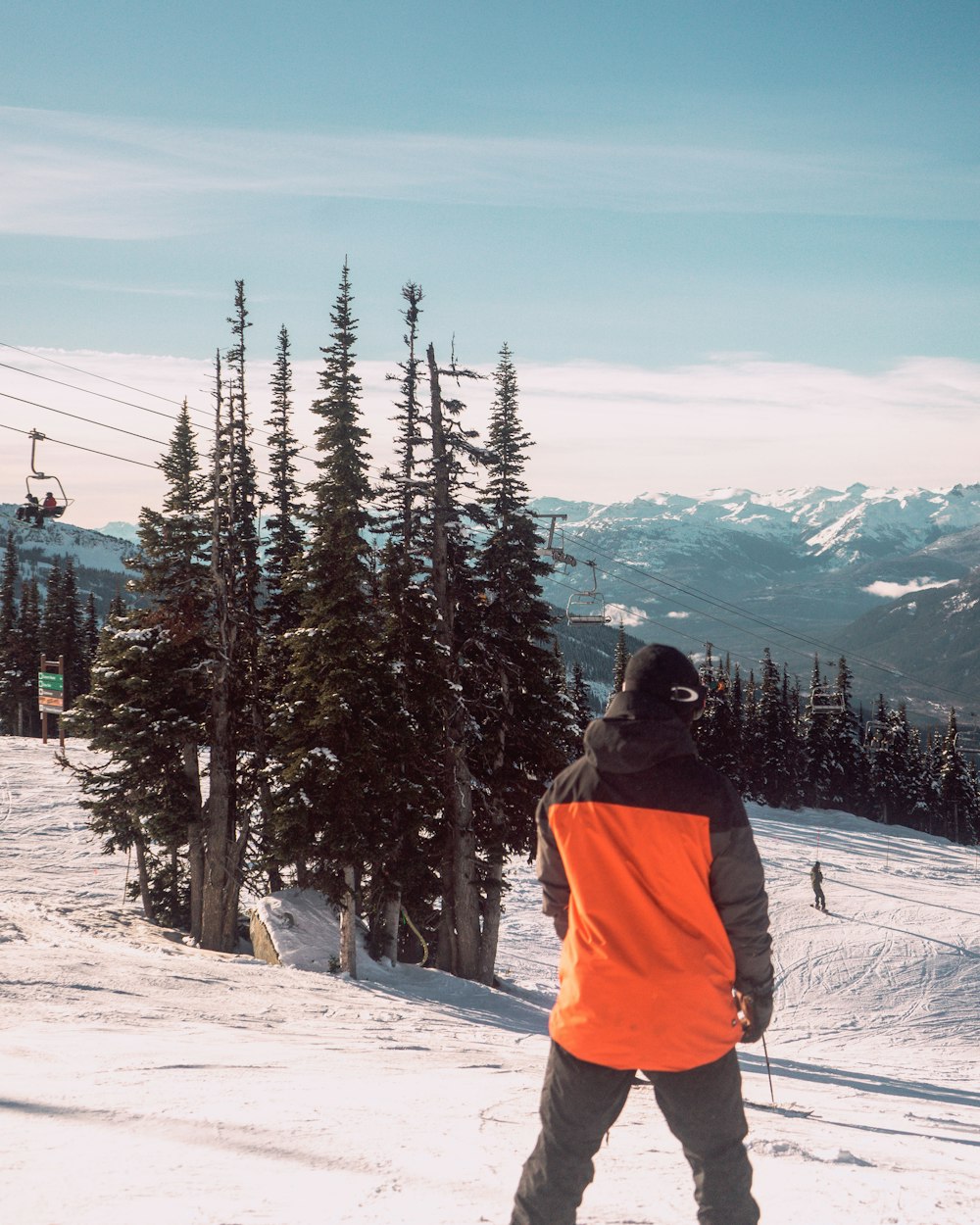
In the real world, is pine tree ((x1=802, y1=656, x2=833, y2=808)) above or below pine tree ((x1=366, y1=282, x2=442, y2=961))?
below

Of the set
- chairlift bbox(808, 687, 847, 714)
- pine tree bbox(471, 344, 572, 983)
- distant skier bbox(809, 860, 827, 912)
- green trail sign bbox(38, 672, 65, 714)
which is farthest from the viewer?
green trail sign bbox(38, 672, 65, 714)

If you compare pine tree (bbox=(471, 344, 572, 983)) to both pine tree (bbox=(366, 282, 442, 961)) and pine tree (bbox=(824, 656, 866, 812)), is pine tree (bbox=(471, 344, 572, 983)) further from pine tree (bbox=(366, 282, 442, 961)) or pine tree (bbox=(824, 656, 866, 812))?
pine tree (bbox=(824, 656, 866, 812))

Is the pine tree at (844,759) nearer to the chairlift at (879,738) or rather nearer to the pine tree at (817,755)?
the pine tree at (817,755)

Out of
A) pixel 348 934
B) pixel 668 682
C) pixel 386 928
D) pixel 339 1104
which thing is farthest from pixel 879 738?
pixel 668 682

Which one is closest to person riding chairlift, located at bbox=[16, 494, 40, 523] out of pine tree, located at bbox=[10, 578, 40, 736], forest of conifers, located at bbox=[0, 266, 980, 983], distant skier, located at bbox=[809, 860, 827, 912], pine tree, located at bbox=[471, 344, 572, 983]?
forest of conifers, located at bbox=[0, 266, 980, 983]

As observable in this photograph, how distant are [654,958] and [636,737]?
0.90m

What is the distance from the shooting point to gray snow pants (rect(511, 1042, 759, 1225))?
383cm

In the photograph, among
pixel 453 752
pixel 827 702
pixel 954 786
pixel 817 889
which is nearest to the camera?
pixel 453 752

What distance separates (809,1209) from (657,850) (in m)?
2.67

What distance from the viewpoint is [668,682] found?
4.07m

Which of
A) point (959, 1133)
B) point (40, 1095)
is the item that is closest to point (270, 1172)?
point (40, 1095)

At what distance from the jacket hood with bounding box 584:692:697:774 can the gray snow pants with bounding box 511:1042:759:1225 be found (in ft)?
4.06

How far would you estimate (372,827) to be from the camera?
875 inches

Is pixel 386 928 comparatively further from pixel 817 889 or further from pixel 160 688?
pixel 817 889
